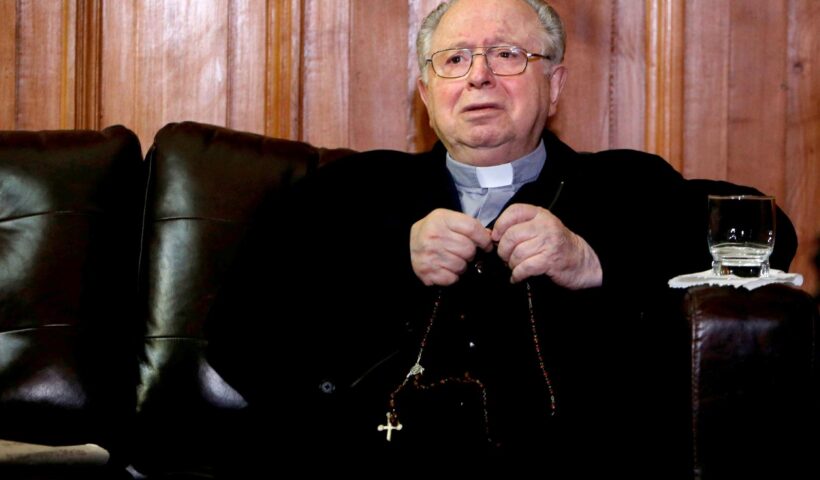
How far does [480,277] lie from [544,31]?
589 millimetres

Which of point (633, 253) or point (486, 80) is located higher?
point (486, 80)

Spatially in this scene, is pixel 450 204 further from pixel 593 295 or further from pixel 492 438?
pixel 492 438

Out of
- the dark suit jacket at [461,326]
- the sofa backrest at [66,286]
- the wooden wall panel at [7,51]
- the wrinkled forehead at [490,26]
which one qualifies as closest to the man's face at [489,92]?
→ the wrinkled forehead at [490,26]

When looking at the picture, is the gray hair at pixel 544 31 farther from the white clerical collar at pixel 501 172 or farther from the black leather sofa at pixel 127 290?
the black leather sofa at pixel 127 290

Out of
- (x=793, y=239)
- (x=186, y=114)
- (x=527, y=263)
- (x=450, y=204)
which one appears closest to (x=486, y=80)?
(x=450, y=204)

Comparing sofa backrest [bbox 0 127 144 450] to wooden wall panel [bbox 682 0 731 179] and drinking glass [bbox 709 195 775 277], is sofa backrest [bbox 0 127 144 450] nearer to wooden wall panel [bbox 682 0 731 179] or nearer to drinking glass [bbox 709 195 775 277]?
drinking glass [bbox 709 195 775 277]

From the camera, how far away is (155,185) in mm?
1833

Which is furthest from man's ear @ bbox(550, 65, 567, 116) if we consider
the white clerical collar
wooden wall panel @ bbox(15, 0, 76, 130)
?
wooden wall panel @ bbox(15, 0, 76, 130)

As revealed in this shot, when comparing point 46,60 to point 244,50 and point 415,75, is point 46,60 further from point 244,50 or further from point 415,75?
point 415,75

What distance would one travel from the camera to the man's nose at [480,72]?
1.79 metres

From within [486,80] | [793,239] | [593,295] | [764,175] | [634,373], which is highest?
[486,80]

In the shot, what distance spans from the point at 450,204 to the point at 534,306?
302 millimetres

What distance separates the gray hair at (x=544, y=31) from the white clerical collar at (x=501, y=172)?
0.21 meters

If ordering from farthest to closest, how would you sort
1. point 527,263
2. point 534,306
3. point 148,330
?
point 148,330, point 534,306, point 527,263
